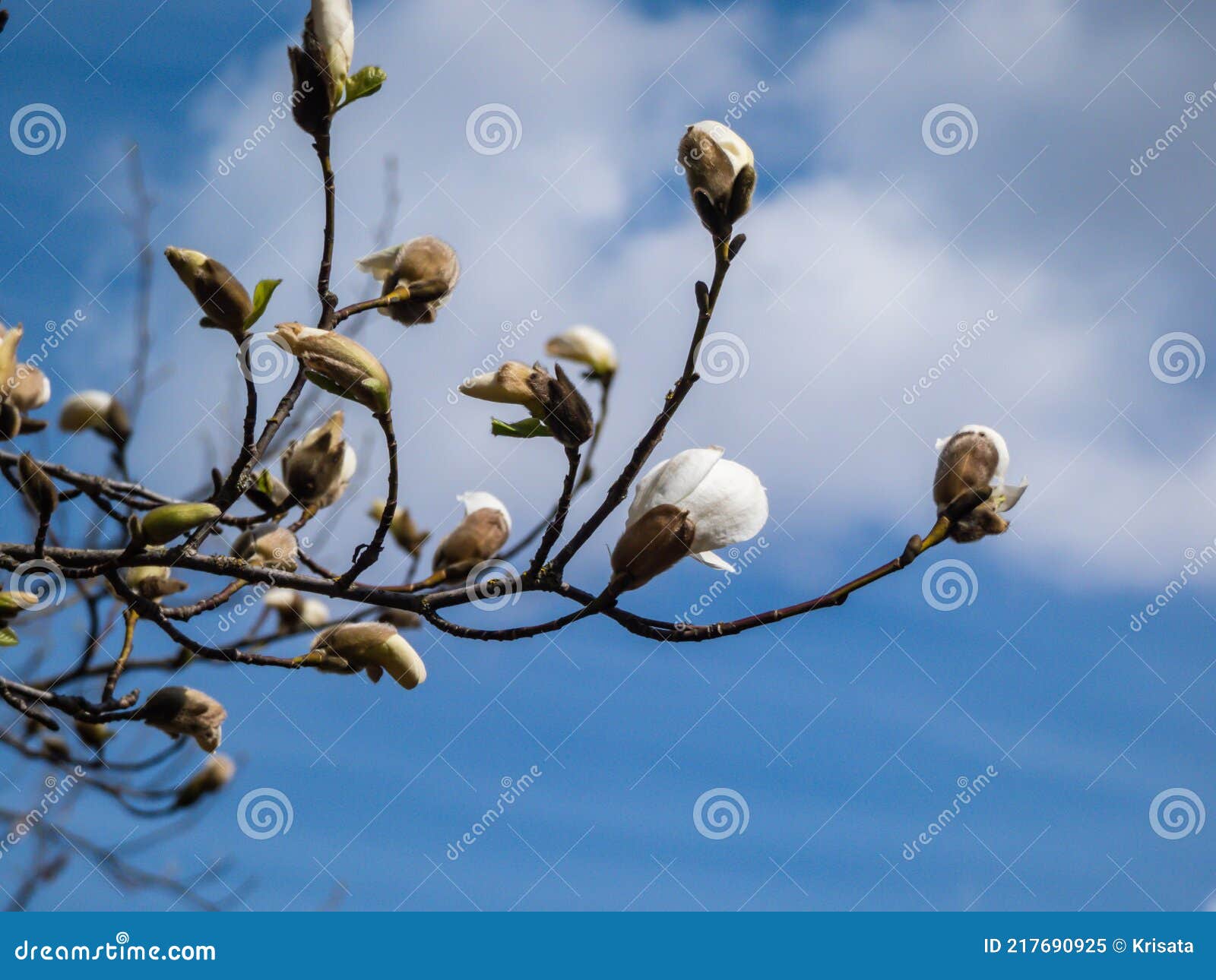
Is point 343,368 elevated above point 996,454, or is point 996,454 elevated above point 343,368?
point 996,454

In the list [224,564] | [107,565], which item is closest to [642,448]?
[224,564]

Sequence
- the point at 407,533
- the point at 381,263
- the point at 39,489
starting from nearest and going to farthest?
the point at 39,489 → the point at 381,263 → the point at 407,533

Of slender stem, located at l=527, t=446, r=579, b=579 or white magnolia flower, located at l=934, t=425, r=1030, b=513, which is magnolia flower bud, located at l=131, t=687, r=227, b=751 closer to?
slender stem, located at l=527, t=446, r=579, b=579

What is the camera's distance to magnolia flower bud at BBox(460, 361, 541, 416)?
116 cm

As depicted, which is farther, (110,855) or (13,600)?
(110,855)

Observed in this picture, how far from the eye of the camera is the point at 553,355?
4.09ft

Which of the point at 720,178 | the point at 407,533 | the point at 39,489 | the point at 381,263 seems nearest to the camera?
the point at 720,178

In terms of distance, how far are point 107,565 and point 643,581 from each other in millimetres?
607

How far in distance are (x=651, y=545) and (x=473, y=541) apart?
0.37m

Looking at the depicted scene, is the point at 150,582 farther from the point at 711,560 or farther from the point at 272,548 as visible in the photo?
the point at 711,560

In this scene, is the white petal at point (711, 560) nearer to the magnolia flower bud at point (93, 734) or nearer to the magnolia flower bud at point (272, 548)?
the magnolia flower bud at point (272, 548)

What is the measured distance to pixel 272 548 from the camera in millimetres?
1577

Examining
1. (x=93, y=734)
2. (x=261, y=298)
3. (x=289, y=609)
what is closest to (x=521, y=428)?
(x=261, y=298)

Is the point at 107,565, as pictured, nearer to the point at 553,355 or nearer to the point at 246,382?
the point at 246,382
